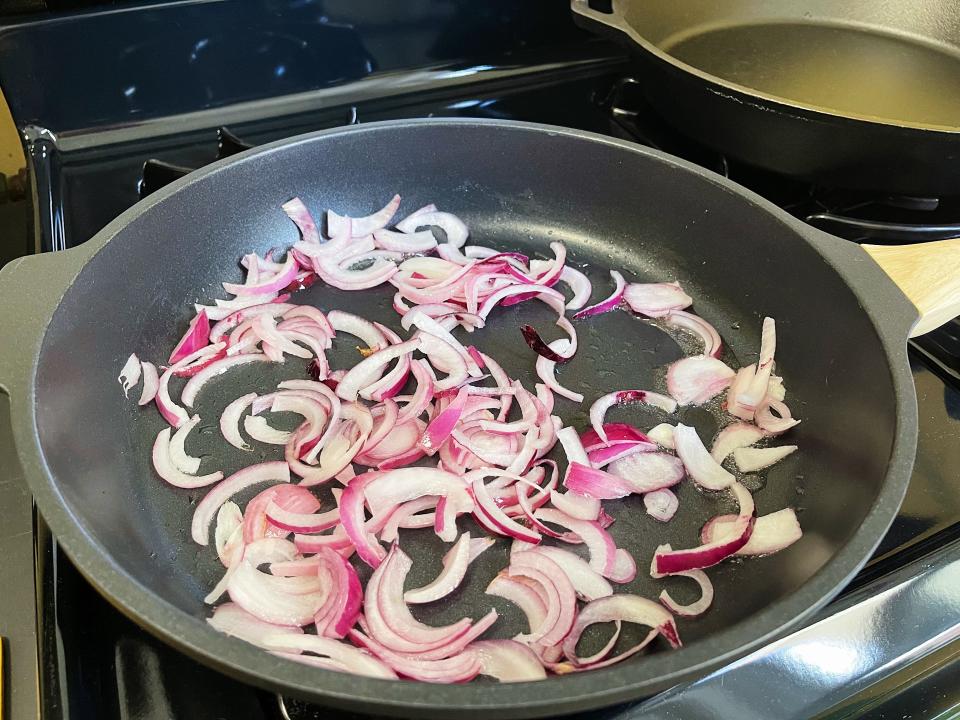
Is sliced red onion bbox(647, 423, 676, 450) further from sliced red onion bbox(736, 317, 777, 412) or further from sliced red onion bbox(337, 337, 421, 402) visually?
sliced red onion bbox(337, 337, 421, 402)

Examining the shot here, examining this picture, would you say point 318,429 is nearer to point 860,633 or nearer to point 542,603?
point 542,603

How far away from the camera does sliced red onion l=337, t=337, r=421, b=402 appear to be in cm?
84

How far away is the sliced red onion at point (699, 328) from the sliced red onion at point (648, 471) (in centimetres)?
17

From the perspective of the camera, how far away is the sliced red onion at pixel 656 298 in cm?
95

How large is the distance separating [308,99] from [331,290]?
1.18 ft

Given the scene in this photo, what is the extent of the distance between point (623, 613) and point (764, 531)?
164mm

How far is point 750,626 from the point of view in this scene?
49 cm

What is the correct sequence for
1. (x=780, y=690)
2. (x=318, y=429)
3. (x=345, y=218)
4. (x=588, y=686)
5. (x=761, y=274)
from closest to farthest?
1. (x=588, y=686)
2. (x=780, y=690)
3. (x=318, y=429)
4. (x=761, y=274)
5. (x=345, y=218)

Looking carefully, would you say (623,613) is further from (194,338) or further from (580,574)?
(194,338)

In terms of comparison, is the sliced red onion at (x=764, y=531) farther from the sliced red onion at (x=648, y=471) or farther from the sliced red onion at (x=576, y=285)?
the sliced red onion at (x=576, y=285)

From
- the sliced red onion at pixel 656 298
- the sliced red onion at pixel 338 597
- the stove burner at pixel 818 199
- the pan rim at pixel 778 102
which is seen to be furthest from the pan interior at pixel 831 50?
the sliced red onion at pixel 338 597

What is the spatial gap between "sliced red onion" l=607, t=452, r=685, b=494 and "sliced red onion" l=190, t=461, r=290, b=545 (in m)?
0.33

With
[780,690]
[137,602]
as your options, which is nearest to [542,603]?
[780,690]

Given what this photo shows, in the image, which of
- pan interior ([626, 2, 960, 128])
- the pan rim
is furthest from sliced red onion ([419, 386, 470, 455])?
pan interior ([626, 2, 960, 128])
